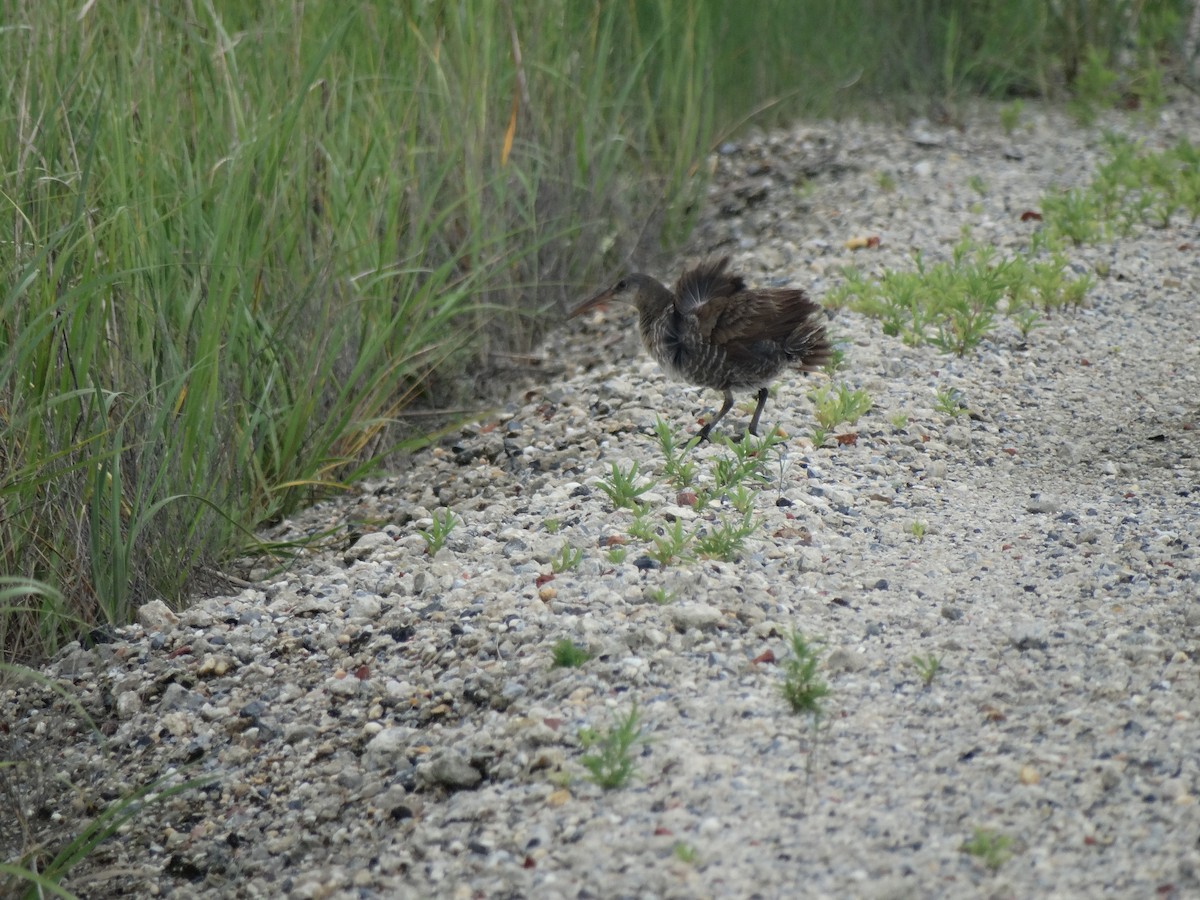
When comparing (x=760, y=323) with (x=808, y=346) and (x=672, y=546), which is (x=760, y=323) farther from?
(x=672, y=546)

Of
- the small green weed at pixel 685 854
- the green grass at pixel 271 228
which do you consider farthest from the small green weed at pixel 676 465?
the small green weed at pixel 685 854

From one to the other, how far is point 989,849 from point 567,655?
3.48ft

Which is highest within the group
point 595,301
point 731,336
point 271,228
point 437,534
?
point 271,228

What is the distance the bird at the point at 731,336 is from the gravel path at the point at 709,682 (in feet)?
0.82

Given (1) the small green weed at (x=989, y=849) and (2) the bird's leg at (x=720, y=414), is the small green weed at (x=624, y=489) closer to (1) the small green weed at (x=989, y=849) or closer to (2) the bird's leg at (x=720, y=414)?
(2) the bird's leg at (x=720, y=414)

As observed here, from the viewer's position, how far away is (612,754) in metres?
2.84

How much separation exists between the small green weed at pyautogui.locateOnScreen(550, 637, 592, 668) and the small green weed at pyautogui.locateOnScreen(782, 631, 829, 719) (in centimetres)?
47

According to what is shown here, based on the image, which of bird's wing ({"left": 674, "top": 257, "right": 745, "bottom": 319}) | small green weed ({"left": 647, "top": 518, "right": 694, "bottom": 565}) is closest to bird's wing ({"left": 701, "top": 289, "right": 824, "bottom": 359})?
bird's wing ({"left": 674, "top": 257, "right": 745, "bottom": 319})

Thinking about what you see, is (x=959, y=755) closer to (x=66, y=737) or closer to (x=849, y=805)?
(x=849, y=805)

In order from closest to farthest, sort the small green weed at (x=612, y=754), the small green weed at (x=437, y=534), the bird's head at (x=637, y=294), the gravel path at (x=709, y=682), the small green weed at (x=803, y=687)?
the gravel path at (x=709, y=682) < the small green weed at (x=612, y=754) < the small green weed at (x=803, y=687) < the small green weed at (x=437, y=534) < the bird's head at (x=637, y=294)

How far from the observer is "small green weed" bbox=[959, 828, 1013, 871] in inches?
99.3

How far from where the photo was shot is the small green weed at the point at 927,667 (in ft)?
10.3

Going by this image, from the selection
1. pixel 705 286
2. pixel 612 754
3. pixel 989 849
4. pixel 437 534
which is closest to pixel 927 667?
pixel 989 849

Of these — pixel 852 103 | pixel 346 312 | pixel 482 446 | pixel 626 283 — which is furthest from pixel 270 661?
pixel 852 103
